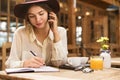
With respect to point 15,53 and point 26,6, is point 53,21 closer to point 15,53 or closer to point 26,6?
point 26,6

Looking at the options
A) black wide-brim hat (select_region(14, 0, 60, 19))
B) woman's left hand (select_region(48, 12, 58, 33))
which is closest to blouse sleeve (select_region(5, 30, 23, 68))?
black wide-brim hat (select_region(14, 0, 60, 19))

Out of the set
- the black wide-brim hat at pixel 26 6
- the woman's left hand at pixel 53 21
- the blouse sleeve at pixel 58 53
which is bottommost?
the blouse sleeve at pixel 58 53

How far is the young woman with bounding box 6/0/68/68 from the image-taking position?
1.96 m

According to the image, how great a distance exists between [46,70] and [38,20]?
434 millimetres

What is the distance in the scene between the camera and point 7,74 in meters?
1.55

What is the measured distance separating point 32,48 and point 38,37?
11 cm

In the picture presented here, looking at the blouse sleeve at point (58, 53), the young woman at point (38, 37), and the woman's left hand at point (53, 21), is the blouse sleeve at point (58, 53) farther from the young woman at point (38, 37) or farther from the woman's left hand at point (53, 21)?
the woman's left hand at point (53, 21)

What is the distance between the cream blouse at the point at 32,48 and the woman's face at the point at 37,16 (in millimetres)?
138

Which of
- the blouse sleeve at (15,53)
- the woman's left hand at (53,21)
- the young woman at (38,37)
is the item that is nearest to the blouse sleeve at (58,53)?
the young woman at (38,37)

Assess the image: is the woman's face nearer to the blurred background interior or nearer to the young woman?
the young woman

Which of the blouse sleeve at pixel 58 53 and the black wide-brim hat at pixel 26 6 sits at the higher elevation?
the black wide-brim hat at pixel 26 6

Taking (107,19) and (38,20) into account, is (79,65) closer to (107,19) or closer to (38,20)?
(38,20)

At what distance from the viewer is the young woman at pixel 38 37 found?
6.41 feet

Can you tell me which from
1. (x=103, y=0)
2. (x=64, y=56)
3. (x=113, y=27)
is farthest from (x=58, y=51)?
(x=113, y=27)
